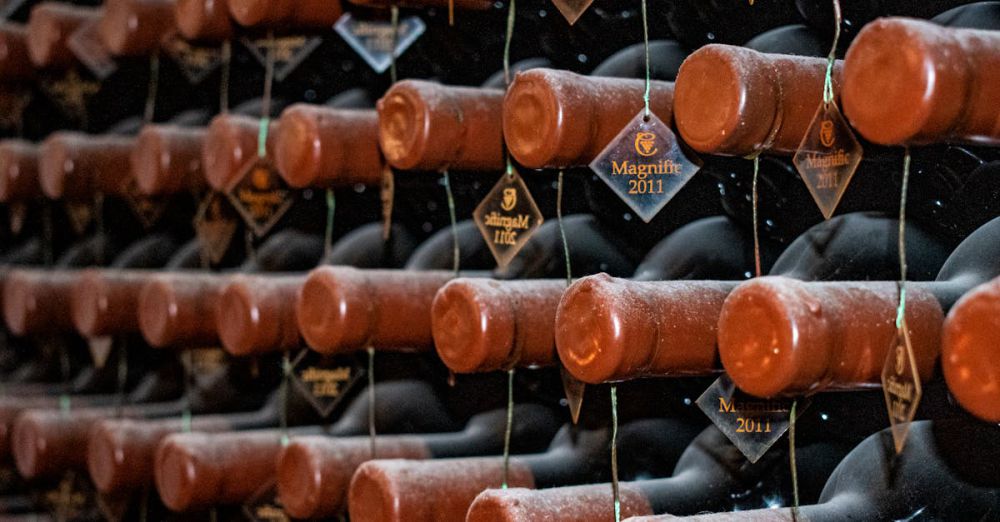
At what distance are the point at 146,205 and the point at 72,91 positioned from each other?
0.22 metres

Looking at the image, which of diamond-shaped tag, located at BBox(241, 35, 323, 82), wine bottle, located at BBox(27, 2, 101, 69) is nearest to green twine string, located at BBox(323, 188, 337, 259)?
diamond-shaped tag, located at BBox(241, 35, 323, 82)

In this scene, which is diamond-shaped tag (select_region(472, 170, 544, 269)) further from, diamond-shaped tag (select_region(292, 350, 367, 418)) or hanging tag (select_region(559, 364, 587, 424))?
diamond-shaped tag (select_region(292, 350, 367, 418))

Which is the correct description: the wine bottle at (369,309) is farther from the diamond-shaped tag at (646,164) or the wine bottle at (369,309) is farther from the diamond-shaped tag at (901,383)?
the diamond-shaped tag at (901,383)

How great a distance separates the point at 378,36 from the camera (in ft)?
3.06

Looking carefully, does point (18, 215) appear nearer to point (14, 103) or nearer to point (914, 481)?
point (14, 103)

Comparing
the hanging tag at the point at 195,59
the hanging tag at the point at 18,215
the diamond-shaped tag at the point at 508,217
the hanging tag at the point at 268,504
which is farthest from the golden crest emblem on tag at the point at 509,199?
the hanging tag at the point at 18,215

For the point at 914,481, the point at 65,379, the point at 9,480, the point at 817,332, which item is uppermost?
the point at 817,332

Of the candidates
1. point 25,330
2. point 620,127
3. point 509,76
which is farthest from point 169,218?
point 620,127

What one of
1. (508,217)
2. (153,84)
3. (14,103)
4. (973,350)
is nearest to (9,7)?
(14,103)

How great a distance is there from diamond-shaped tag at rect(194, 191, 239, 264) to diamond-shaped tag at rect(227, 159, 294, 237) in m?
0.09

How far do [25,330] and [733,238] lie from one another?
820mm

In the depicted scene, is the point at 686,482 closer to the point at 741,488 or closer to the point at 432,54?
the point at 741,488

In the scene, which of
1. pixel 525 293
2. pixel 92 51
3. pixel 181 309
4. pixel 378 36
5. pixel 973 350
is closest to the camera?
pixel 973 350

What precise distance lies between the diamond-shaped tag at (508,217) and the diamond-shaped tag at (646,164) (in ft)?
0.30
